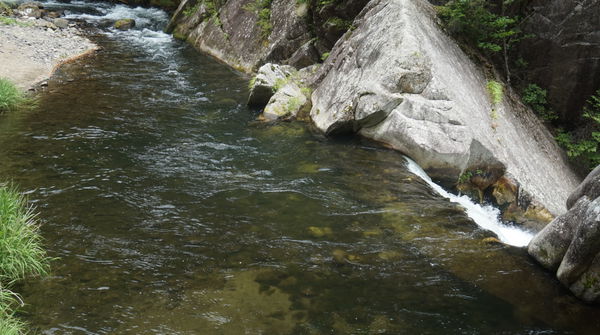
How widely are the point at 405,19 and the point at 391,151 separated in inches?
144

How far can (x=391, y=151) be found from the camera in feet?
34.4

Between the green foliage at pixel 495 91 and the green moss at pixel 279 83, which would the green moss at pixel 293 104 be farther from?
the green foliage at pixel 495 91

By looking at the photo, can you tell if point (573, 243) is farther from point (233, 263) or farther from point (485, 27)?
point (485, 27)

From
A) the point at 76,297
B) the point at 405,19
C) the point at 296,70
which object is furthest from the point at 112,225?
the point at 296,70

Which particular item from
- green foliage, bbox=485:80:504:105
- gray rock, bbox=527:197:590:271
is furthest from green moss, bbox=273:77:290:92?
gray rock, bbox=527:197:590:271

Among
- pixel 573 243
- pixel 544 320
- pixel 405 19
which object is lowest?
pixel 544 320

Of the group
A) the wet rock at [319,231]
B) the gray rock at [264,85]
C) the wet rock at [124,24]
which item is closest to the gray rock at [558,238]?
the wet rock at [319,231]

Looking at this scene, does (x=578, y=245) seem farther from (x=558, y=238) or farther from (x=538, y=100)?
(x=538, y=100)

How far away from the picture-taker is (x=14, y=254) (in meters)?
6.04

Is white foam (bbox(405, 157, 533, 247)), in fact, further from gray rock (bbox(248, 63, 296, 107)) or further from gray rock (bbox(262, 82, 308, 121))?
gray rock (bbox(248, 63, 296, 107))

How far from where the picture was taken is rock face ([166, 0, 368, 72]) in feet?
54.4

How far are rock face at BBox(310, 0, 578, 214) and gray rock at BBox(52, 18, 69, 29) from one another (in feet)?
58.3

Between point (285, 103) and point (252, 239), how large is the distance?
695 centimetres

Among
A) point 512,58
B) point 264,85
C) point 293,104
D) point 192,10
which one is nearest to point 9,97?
point 264,85
